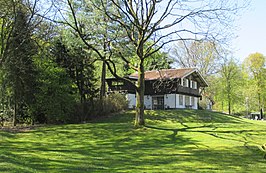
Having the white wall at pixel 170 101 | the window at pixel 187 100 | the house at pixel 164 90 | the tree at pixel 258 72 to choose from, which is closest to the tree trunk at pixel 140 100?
the house at pixel 164 90

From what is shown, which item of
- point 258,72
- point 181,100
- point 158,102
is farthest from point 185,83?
point 258,72

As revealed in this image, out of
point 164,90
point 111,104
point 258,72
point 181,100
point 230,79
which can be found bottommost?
point 111,104

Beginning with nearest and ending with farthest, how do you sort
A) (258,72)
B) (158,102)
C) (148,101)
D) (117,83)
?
(117,83) < (158,102) < (148,101) < (258,72)

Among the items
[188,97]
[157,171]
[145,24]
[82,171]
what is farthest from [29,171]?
[188,97]

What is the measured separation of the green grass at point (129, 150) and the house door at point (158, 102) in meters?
18.8

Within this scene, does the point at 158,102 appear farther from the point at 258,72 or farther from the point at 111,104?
the point at 258,72

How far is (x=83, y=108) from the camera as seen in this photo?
1065 inches

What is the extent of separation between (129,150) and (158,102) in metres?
25.8

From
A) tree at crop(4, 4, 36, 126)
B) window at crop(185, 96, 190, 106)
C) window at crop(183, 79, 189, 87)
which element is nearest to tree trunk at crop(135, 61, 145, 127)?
tree at crop(4, 4, 36, 126)

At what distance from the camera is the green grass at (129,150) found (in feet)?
29.6

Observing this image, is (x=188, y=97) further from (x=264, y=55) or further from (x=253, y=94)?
(x=264, y=55)

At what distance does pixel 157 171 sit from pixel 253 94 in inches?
2082

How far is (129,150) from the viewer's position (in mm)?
13047

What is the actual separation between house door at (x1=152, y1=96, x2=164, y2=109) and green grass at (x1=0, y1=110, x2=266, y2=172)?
18807mm
